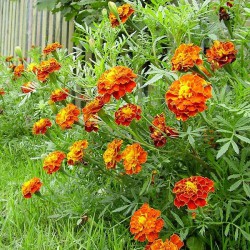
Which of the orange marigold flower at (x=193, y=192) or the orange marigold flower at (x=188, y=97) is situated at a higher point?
the orange marigold flower at (x=188, y=97)

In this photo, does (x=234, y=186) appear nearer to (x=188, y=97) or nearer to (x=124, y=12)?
(x=188, y=97)

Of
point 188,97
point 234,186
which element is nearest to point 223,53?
point 188,97

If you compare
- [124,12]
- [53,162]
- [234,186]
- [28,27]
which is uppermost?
[124,12]

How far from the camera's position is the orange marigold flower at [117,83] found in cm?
151

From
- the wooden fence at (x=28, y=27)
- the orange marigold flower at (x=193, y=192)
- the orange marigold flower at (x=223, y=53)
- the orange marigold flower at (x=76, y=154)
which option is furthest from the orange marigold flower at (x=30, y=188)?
the wooden fence at (x=28, y=27)

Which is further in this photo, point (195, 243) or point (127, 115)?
point (195, 243)

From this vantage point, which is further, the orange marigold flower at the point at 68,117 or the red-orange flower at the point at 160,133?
the orange marigold flower at the point at 68,117

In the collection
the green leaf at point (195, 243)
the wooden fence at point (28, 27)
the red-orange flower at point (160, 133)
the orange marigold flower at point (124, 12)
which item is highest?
the orange marigold flower at point (124, 12)

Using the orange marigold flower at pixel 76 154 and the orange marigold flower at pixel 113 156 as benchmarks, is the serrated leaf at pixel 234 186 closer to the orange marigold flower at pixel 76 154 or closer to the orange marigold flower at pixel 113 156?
the orange marigold flower at pixel 113 156

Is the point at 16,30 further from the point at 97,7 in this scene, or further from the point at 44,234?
the point at 44,234

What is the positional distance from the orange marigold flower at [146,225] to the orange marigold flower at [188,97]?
1.12 feet

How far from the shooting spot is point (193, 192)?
1.41 meters

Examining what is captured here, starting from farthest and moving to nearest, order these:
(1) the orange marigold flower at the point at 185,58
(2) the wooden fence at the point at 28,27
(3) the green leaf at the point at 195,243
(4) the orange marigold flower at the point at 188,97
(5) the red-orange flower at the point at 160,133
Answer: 1. (2) the wooden fence at the point at 28,27
2. (3) the green leaf at the point at 195,243
3. (5) the red-orange flower at the point at 160,133
4. (1) the orange marigold flower at the point at 185,58
5. (4) the orange marigold flower at the point at 188,97

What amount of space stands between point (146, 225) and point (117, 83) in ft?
1.43
